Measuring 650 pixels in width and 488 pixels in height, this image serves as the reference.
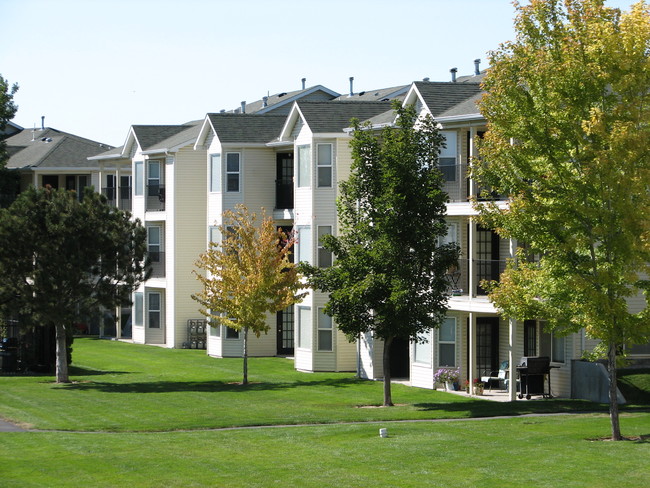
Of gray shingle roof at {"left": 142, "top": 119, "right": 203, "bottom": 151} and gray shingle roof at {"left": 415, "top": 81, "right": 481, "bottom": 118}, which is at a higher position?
gray shingle roof at {"left": 142, "top": 119, "right": 203, "bottom": 151}

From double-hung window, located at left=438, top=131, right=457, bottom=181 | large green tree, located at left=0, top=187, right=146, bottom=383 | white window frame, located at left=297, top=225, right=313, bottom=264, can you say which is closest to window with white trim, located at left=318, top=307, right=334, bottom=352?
white window frame, located at left=297, top=225, right=313, bottom=264

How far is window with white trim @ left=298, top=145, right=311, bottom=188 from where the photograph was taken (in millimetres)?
43938

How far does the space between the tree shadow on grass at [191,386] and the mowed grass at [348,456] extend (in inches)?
376

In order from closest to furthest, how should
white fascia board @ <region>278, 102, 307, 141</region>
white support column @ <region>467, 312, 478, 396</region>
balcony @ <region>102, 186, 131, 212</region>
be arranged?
white support column @ <region>467, 312, 478, 396</region> < white fascia board @ <region>278, 102, 307, 141</region> < balcony @ <region>102, 186, 131, 212</region>

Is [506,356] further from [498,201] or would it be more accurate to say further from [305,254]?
[305,254]

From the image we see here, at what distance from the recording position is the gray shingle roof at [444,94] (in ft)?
120

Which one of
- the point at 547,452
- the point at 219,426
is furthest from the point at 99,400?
the point at 547,452

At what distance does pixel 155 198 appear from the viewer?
184 ft

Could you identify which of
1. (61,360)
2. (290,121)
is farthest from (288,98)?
(61,360)

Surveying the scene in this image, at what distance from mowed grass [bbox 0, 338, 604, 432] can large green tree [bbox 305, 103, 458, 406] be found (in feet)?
8.97

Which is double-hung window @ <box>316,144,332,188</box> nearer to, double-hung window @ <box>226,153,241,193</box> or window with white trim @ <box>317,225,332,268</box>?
window with white trim @ <box>317,225,332,268</box>

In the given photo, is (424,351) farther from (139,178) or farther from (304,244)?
(139,178)

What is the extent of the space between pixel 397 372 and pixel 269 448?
17096 mm

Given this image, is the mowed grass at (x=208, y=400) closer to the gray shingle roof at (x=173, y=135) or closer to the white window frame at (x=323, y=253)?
the white window frame at (x=323, y=253)
